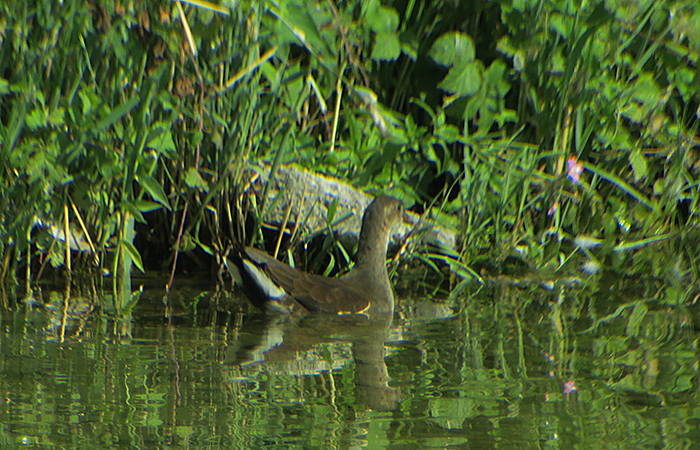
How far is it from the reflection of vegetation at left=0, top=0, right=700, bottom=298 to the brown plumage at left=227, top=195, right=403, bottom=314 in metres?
0.44

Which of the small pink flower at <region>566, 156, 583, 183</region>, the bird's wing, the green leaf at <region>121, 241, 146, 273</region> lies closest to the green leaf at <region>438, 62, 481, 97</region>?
the small pink flower at <region>566, 156, 583, 183</region>

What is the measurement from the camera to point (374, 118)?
5188mm

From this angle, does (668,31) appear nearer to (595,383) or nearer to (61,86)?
(595,383)

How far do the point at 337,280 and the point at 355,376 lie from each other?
4.62ft

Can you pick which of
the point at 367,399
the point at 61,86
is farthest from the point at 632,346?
the point at 61,86

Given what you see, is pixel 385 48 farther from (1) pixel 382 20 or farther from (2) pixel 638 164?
(2) pixel 638 164

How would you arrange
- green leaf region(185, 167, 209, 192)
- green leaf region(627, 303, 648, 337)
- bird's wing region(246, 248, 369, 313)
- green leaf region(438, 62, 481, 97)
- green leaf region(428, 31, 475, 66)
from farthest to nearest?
green leaf region(428, 31, 475, 66), green leaf region(438, 62, 481, 97), green leaf region(185, 167, 209, 192), bird's wing region(246, 248, 369, 313), green leaf region(627, 303, 648, 337)

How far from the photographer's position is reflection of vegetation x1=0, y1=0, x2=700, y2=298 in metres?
4.31

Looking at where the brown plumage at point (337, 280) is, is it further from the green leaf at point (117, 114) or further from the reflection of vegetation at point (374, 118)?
the green leaf at point (117, 114)

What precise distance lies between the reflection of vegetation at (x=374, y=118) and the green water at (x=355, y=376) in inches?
20.3

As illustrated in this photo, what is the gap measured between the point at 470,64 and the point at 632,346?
2.24 meters

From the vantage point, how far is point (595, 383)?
3.13m

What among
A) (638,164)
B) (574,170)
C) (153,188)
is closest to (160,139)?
(153,188)

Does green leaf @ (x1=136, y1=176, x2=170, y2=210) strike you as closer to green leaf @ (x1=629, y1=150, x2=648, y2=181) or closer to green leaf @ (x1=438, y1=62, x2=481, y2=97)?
green leaf @ (x1=438, y1=62, x2=481, y2=97)
